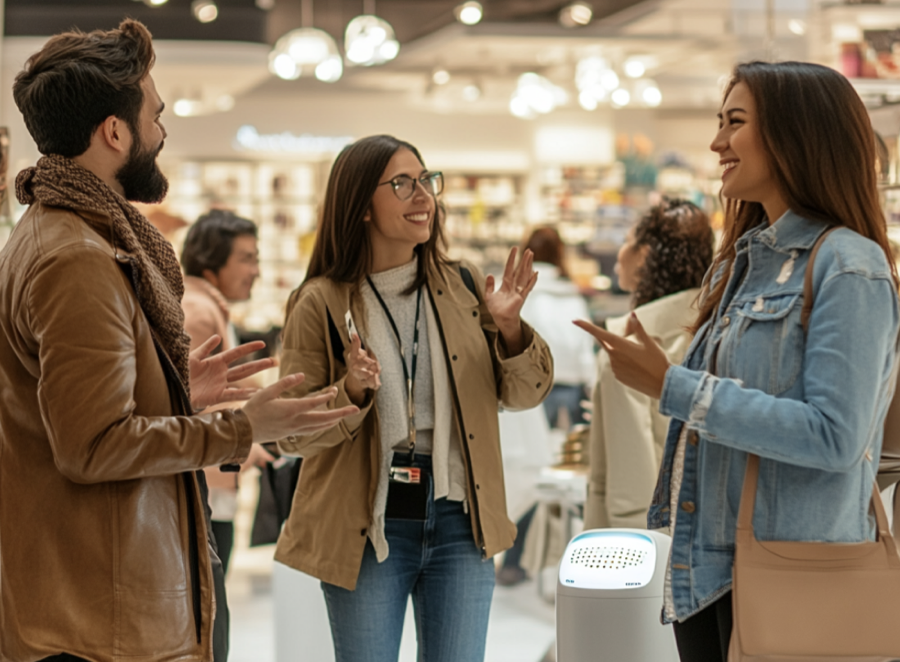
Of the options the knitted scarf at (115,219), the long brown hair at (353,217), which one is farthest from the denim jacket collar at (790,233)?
the knitted scarf at (115,219)

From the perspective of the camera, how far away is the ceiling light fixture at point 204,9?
9.77 m

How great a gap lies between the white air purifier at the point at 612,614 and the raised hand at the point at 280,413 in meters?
1.02

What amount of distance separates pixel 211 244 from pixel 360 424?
1.90 metres

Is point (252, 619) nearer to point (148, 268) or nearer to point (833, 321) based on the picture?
point (148, 268)

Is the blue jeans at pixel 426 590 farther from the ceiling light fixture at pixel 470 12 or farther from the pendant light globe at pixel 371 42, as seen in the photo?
the ceiling light fixture at pixel 470 12

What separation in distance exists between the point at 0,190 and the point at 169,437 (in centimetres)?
130

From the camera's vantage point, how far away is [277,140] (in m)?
12.9

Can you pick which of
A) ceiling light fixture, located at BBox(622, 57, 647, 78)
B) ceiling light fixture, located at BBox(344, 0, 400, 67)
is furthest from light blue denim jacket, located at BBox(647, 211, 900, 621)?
ceiling light fixture, located at BBox(622, 57, 647, 78)

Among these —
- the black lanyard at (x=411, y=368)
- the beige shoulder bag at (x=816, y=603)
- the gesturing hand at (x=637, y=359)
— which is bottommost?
the beige shoulder bag at (x=816, y=603)

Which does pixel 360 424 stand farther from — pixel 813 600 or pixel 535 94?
pixel 535 94

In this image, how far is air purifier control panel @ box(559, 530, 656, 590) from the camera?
2.47 meters

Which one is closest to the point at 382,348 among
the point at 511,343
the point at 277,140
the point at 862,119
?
the point at 511,343

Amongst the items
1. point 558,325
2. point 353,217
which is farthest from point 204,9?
point 353,217

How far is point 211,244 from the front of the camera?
4.01m
